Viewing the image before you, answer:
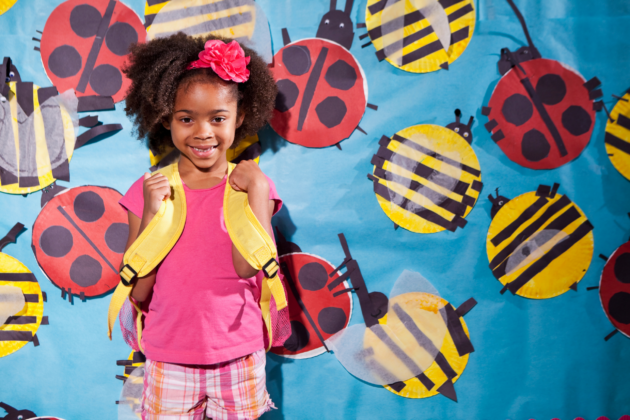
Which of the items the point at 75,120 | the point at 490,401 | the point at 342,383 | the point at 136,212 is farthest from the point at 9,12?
the point at 490,401

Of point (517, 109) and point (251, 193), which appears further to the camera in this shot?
point (517, 109)

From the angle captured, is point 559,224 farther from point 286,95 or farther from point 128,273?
point 128,273

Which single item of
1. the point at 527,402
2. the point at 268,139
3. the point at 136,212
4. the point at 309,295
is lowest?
the point at 527,402

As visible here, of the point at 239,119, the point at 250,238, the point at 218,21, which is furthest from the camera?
the point at 218,21

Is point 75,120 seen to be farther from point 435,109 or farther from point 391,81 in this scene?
point 435,109

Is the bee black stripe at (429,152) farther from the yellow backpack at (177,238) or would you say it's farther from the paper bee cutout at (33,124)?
the paper bee cutout at (33,124)

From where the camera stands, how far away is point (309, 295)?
1147 millimetres

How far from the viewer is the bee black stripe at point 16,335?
1.17 meters

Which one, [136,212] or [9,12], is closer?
[136,212]

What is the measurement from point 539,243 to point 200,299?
941 millimetres

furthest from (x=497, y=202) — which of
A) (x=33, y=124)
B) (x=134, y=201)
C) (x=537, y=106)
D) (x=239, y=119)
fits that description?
(x=33, y=124)

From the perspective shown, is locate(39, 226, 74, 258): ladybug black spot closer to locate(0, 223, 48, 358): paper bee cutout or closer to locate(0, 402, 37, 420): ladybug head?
locate(0, 223, 48, 358): paper bee cutout

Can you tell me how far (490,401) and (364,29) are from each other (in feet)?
3.69

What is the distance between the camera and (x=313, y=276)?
1.14 m
